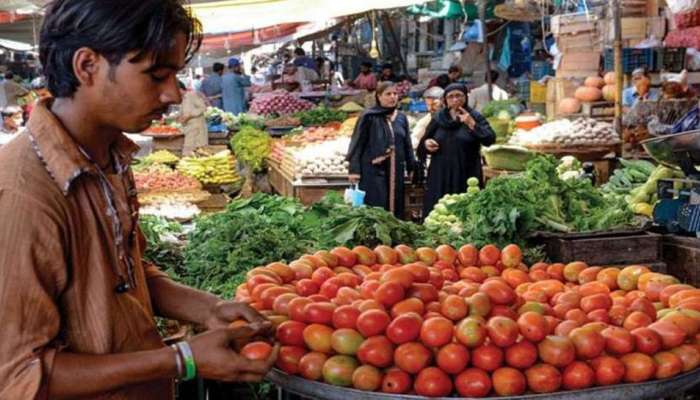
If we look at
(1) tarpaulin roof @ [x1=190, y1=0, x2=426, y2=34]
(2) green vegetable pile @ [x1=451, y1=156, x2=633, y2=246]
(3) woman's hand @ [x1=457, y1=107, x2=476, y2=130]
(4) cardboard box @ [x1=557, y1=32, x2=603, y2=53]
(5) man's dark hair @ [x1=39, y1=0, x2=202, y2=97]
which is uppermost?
(1) tarpaulin roof @ [x1=190, y1=0, x2=426, y2=34]

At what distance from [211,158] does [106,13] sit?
9.41 metres

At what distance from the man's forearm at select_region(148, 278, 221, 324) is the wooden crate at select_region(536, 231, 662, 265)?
2.63m

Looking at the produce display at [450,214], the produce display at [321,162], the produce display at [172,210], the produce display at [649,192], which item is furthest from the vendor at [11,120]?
the produce display at [649,192]

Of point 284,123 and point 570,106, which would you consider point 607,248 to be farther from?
point 284,123

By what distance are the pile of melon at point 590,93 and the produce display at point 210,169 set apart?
4435mm

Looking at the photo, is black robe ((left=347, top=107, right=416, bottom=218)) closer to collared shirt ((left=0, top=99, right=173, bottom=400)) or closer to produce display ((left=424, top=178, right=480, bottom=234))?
produce display ((left=424, top=178, right=480, bottom=234))

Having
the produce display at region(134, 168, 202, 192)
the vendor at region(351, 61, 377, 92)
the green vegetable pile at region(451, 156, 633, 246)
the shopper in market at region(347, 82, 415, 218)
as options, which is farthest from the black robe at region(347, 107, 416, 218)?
the vendor at region(351, 61, 377, 92)

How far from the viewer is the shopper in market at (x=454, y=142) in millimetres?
7809

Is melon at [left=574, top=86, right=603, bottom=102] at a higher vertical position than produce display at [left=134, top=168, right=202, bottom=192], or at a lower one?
higher

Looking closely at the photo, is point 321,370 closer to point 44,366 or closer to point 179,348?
point 179,348

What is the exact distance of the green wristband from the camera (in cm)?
177

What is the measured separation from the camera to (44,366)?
5.24 ft

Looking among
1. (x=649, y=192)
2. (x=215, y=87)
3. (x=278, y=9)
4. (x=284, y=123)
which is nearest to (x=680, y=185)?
(x=649, y=192)

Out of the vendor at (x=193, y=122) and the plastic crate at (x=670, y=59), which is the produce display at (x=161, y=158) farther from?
the plastic crate at (x=670, y=59)
